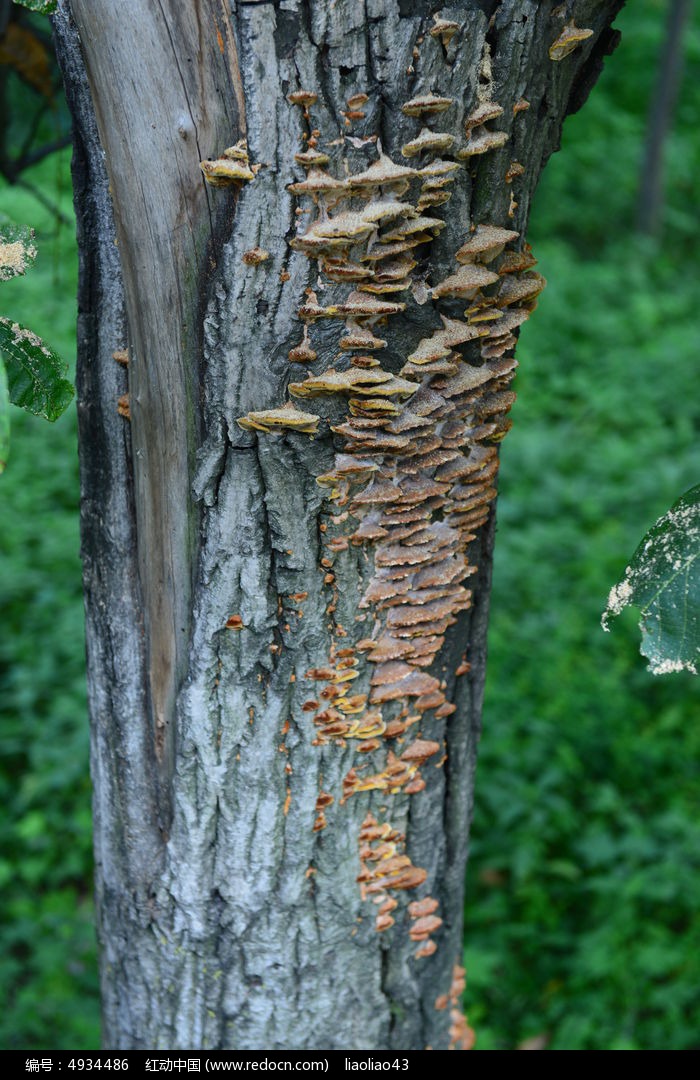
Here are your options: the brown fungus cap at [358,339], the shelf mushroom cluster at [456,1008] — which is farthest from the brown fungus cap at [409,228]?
the shelf mushroom cluster at [456,1008]

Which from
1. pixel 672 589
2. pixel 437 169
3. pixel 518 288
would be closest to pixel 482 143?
pixel 437 169

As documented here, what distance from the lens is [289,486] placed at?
1.19 metres

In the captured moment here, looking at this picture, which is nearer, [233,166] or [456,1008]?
[233,166]

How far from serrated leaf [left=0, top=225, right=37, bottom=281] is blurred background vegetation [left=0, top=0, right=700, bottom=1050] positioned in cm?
71

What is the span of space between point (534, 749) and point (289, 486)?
2194mm

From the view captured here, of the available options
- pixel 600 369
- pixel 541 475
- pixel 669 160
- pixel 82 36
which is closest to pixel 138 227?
pixel 82 36

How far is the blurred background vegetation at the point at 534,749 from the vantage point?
2.51 m

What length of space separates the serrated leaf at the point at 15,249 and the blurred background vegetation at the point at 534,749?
710 millimetres

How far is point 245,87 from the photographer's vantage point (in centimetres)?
101

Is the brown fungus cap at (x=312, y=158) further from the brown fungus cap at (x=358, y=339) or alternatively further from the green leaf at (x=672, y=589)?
the green leaf at (x=672, y=589)

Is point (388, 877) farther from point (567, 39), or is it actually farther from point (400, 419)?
point (567, 39)

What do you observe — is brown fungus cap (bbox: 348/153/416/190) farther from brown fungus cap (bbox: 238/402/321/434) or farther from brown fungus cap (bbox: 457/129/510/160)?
brown fungus cap (bbox: 238/402/321/434)

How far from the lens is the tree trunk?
1033mm

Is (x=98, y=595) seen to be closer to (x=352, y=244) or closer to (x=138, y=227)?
(x=138, y=227)
